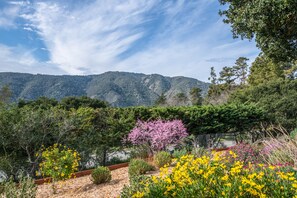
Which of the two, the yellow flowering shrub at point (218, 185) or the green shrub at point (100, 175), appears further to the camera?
the green shrub at point (100, 175)

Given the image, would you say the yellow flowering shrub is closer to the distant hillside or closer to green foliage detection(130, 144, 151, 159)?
green foliage detection(130, 144, 151, 159)

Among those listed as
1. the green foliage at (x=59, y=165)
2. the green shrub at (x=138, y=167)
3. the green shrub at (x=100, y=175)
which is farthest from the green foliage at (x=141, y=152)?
the green foliage at (x=59, y=165)

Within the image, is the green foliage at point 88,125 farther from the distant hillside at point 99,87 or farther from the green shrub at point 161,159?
the distant hillside at point 99,87

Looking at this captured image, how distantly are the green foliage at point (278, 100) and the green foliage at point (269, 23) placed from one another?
6.56m

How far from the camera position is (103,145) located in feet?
31.5

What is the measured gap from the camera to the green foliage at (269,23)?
677 centimetres

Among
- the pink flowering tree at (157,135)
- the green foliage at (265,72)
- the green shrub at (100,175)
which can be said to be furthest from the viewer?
the green foliage at (265,72)

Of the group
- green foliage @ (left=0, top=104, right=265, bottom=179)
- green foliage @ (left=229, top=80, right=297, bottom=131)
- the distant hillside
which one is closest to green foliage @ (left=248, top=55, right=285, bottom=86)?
green foliage @ (left=229, top=80, right=297, bottom=131)

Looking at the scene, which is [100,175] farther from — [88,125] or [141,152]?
[88,125]

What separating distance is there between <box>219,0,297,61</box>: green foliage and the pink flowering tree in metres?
4.38

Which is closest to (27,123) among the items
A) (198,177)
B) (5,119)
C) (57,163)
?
(5,119)

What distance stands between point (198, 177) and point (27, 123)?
6.25 meters

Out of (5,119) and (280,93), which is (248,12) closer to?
(5,119)

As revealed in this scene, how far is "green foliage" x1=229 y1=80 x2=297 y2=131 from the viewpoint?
14969 mm
